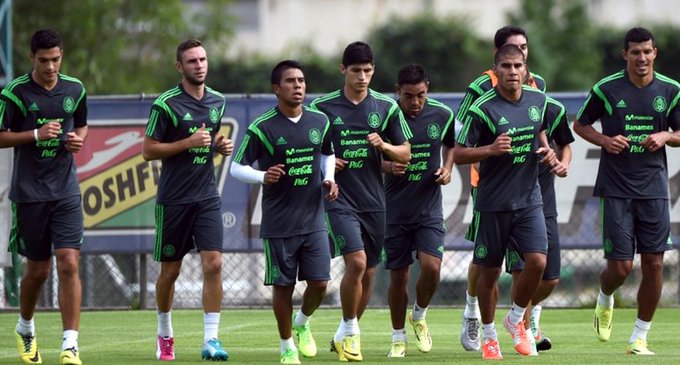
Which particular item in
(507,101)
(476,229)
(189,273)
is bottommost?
(189,273)

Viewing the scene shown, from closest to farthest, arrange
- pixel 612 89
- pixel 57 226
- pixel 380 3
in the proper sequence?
pixel 57 226 → pixel 612 89 → pixel 380 3

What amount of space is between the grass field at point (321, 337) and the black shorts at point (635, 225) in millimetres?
818

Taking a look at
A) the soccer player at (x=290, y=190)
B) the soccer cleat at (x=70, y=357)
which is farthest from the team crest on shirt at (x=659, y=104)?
the soccer cleat at (x=70, y=357)

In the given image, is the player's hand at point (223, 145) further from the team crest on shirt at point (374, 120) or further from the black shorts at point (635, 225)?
the black shorts at point (635, 225)

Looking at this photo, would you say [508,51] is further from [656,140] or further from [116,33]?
[116,33]

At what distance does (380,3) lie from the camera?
7306 cm

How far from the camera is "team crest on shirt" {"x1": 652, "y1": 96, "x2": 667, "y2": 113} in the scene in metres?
13.3

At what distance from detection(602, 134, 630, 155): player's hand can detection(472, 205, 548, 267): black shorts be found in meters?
0.81

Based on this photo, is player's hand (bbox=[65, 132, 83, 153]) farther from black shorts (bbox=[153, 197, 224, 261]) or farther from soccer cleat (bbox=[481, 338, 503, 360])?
soccer cleat (bbox=[481, 338, 503, 360])

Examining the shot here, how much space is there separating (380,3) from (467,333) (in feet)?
197

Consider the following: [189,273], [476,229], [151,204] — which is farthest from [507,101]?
[189,273]

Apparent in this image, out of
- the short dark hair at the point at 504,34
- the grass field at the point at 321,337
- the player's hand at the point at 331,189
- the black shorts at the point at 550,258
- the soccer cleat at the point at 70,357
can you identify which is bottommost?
the grass field at the point at 321,337

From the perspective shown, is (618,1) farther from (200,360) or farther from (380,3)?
(200,360)

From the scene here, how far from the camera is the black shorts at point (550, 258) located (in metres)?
13.7
